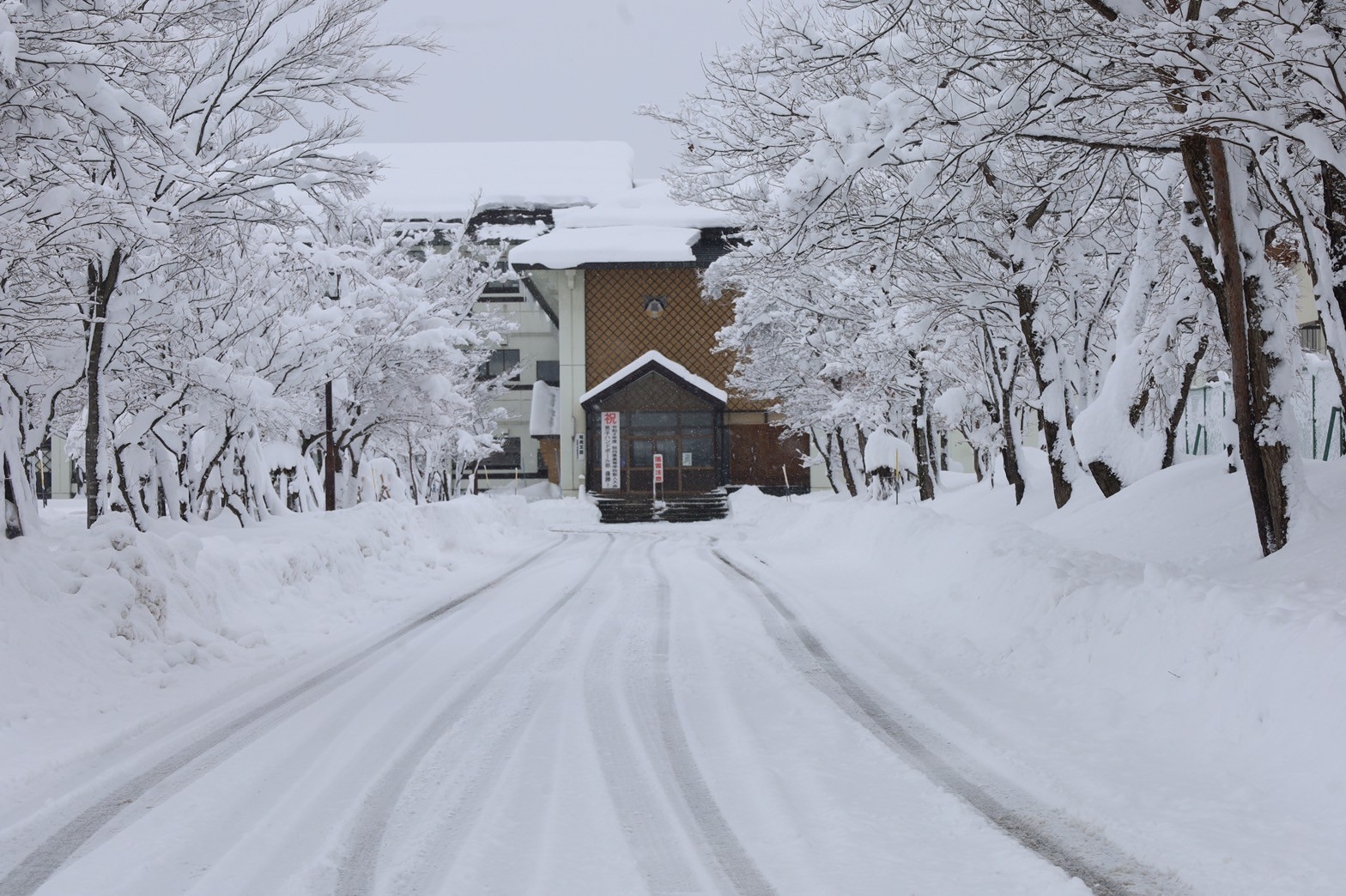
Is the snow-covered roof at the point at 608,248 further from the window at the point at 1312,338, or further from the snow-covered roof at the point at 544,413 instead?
the window at the point at 1312,338

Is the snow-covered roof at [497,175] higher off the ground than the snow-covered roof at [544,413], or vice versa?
the snow-covered roof at [497,175]

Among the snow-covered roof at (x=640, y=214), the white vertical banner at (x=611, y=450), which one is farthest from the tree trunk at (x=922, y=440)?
the snow-covered roof at (x=640, y=214)

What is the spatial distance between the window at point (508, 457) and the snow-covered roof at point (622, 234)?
1138cm

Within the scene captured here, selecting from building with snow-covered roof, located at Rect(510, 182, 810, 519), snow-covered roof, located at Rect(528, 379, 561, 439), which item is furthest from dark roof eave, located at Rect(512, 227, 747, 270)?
snow-covered roof, located at Rect(528, 379, 561, 439)

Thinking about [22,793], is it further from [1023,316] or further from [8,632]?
[1023,316]

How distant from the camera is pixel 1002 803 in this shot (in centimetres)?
429

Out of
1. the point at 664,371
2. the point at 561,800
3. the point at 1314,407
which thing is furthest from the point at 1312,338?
the point at 561,800

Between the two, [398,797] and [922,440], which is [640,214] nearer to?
[922,440]

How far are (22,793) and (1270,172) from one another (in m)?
10.2

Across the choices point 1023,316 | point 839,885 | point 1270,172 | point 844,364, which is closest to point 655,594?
point 1023,316

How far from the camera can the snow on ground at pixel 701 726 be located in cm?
371

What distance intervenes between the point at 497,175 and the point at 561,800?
176ft

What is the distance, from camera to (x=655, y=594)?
12305 millimetres

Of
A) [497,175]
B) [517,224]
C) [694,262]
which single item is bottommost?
[694,262]
